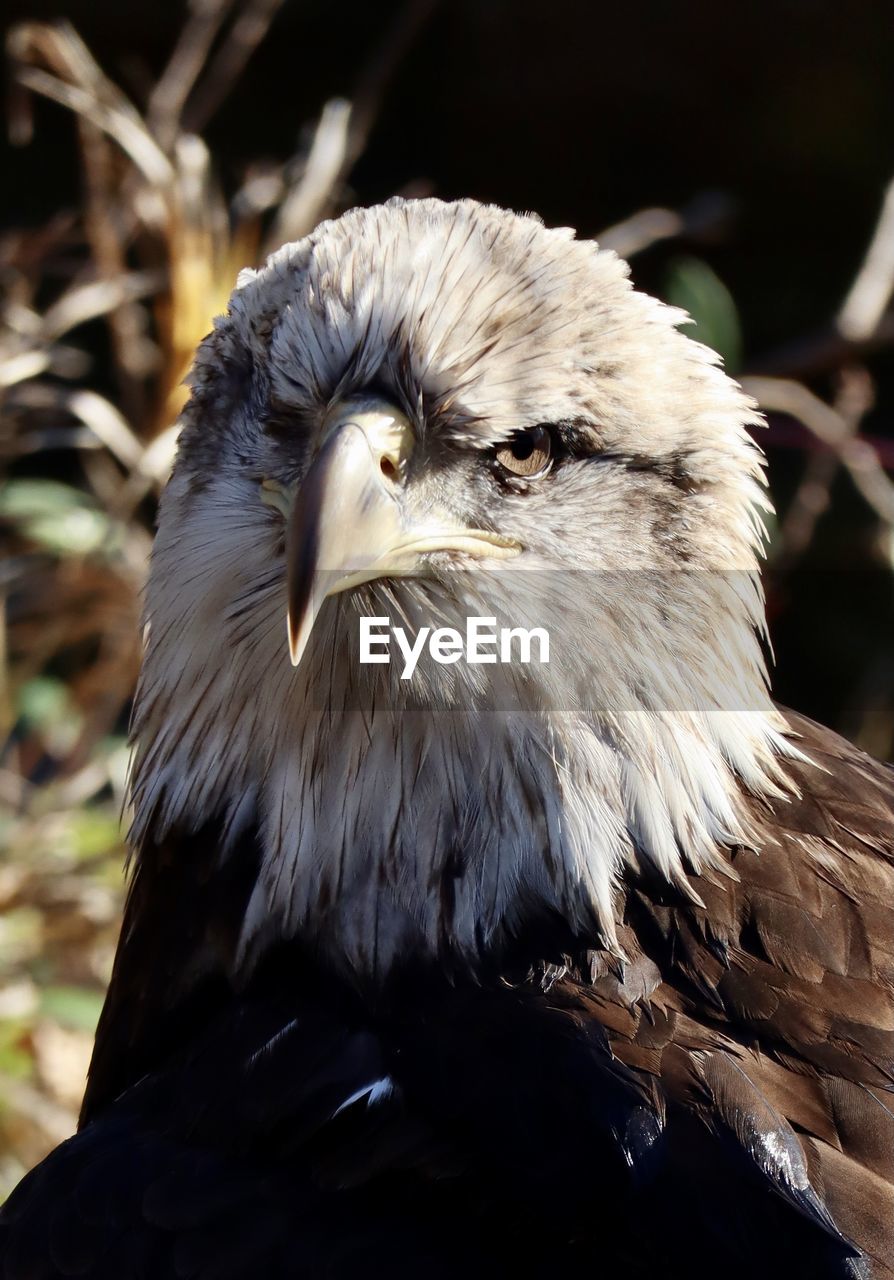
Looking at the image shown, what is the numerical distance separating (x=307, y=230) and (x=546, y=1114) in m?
2.56

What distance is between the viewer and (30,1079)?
350cm

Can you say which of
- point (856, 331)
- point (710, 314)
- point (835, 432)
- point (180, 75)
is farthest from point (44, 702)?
point (856, 331)

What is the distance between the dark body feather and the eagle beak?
0.40 meters

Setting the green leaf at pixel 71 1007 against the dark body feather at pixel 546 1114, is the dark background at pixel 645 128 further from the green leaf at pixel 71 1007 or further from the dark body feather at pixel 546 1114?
the dark body feather at pixel 546 1114

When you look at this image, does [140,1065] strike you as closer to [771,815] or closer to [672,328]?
[771,815]

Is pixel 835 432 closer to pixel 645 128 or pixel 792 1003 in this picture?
pixel 792 1003

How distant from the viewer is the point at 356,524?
1.58 metres

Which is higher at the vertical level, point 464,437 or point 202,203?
point 202,203

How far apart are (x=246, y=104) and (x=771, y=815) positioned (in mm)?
5391

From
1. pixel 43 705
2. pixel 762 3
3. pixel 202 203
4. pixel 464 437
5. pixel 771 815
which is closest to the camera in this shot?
pixel 464 437

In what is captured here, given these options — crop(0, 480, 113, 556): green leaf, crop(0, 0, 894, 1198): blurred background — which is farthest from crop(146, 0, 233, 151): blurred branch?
crop(0, 480, 113, 556): green leaf

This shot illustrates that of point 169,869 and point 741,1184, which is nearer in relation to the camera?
point 741,1184

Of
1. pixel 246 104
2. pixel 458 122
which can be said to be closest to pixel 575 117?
pixel 458 122

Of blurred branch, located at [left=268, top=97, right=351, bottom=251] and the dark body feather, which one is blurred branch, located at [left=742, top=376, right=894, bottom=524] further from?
the dark body feather
